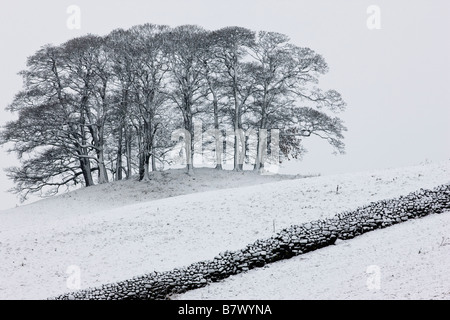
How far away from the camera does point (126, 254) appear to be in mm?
17594

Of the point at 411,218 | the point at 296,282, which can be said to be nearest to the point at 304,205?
the point at 411,218

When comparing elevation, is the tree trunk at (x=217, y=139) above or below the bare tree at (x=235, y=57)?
below

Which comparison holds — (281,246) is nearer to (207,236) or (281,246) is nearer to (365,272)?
(365,272)

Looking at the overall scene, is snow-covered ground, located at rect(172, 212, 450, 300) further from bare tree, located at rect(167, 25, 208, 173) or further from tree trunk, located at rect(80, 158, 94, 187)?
tree trunk, located at rect(80, 158, 94, 187)

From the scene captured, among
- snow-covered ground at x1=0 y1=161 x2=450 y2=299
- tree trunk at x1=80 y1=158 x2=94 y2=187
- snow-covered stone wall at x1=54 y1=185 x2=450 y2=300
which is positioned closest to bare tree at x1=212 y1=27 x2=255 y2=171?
tree trunk at x1=80 y1=158 x2=94 y2=187

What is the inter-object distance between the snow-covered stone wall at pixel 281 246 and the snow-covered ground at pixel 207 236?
47cm

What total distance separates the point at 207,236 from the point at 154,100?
21643mm

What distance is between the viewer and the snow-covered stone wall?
14.2m

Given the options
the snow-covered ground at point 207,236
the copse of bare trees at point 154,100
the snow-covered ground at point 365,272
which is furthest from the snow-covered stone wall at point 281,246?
the copse of bare trees at point 154,100

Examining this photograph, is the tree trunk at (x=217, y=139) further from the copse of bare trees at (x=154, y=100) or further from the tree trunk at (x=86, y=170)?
the tree trunk at (x=86, y=170)

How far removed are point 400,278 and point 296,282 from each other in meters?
2.82

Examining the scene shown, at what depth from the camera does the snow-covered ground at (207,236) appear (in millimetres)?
13992

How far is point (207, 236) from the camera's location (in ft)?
59.5

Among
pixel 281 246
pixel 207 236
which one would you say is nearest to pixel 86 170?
pixel 207 236
